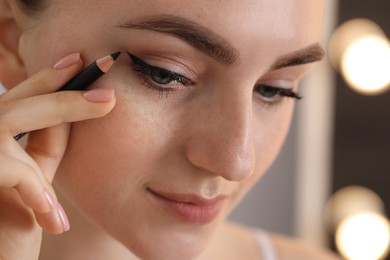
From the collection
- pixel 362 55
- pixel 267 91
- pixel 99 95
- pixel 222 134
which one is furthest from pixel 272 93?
pixel 362 55

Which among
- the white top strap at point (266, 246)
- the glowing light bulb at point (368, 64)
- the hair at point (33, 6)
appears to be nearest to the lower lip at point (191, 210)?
the hair at point (33, 6)

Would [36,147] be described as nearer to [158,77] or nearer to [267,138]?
[158,77]

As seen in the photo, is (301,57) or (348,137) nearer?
(301,57)

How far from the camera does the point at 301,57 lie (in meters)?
0.85

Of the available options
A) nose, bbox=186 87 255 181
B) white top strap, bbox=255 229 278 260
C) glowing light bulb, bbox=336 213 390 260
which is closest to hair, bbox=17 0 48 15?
nose, bbox=186 87 255 181

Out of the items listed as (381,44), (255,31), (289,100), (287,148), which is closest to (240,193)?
(289,100)

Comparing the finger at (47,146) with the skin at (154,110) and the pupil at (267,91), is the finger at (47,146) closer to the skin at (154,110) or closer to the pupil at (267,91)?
the skin at (154,110)

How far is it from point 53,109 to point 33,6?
0.17 metres

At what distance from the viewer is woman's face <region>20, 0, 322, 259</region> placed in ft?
2.55

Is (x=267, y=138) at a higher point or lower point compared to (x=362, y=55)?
lower

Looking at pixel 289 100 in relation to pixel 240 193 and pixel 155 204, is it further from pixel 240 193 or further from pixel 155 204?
pixel 155 204

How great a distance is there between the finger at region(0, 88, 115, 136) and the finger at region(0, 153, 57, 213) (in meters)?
0.04

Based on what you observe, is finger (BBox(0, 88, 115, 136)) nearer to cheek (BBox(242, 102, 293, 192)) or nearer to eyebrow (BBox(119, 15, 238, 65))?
eyebrow (BBox(119, 15, 238, 65))

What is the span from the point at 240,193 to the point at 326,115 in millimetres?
1083
